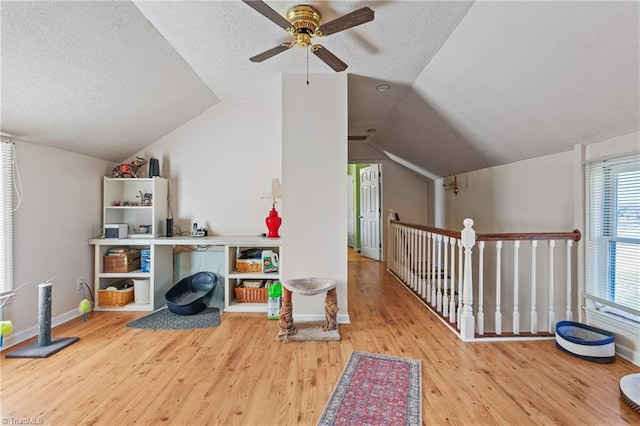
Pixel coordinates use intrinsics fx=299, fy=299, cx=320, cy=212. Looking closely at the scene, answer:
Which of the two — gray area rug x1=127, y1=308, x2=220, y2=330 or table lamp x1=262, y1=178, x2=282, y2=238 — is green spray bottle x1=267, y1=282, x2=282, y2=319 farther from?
table lamp x1=262, y1=178, x2=282, y2=238

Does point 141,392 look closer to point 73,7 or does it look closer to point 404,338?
point 404,338

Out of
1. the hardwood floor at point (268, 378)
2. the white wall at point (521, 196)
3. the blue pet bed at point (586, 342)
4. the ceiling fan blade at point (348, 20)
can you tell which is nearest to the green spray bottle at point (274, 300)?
the hardwood floor at point (268, 378)

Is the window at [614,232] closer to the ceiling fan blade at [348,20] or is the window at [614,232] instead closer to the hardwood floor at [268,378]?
the hardwood floor at [268,378]

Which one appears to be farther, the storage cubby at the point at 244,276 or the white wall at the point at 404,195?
the white wall at the point at 404,195

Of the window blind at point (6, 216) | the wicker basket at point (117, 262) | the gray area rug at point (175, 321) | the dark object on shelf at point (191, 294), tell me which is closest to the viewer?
the window blind at point (6, 216)

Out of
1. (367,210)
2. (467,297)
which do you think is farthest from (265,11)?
(367,210)

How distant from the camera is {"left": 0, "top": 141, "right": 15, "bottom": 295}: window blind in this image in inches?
100

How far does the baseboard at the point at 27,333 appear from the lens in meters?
2.54

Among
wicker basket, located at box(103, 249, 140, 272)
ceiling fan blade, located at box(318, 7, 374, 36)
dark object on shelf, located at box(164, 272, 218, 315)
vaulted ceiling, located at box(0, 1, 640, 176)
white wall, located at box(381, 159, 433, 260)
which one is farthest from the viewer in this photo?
white wall, located at box(381, 159, 433, 260)

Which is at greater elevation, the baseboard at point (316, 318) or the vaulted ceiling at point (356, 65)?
the vaulted ceiling at point (356, 65)

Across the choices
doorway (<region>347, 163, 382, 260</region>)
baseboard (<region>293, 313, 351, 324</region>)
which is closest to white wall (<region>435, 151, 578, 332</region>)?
doorway (<region>347, 163, 382, 260</region>)

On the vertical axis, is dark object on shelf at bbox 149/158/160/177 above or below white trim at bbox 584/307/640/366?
above

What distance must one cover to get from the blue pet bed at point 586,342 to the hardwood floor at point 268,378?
0.22 feet

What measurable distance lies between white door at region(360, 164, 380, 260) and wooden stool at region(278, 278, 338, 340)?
12.5 ft
